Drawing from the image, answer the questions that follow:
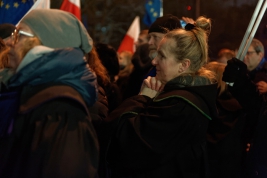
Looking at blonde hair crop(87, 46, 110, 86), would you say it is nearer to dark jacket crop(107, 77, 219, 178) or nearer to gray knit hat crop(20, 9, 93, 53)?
dark jacket crop(107, 77, 219, 178)

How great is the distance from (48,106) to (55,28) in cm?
42

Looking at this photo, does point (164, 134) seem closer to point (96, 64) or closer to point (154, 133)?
point (154, 133)

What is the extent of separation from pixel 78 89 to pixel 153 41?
190 centimetres

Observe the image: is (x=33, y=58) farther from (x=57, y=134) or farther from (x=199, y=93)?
(x=199, y=93)

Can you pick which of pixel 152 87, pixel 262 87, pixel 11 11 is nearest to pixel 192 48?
pixel 152 87

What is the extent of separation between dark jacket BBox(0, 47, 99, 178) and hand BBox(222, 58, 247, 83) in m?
1.73

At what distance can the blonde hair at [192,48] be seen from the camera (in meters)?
2.75

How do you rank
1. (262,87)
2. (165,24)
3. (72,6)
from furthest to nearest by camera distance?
(72,6)
(262,87)
(165,24)

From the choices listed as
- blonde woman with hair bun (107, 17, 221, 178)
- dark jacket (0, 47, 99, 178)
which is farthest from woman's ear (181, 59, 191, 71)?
dark jacket (0, 47, 99, 178)

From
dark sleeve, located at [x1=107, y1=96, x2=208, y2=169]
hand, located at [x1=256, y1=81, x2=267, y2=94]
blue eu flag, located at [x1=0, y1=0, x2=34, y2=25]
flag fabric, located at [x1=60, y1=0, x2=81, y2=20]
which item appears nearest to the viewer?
dark sleeve, located at [x1=107, y1=96, x2=208, y2=169]

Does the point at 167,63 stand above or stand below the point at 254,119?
above

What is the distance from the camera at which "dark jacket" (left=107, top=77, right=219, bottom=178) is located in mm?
2488

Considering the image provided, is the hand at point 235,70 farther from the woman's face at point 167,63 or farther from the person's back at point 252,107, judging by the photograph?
the woman's face at point 167,63

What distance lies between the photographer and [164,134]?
2488 millimetres
